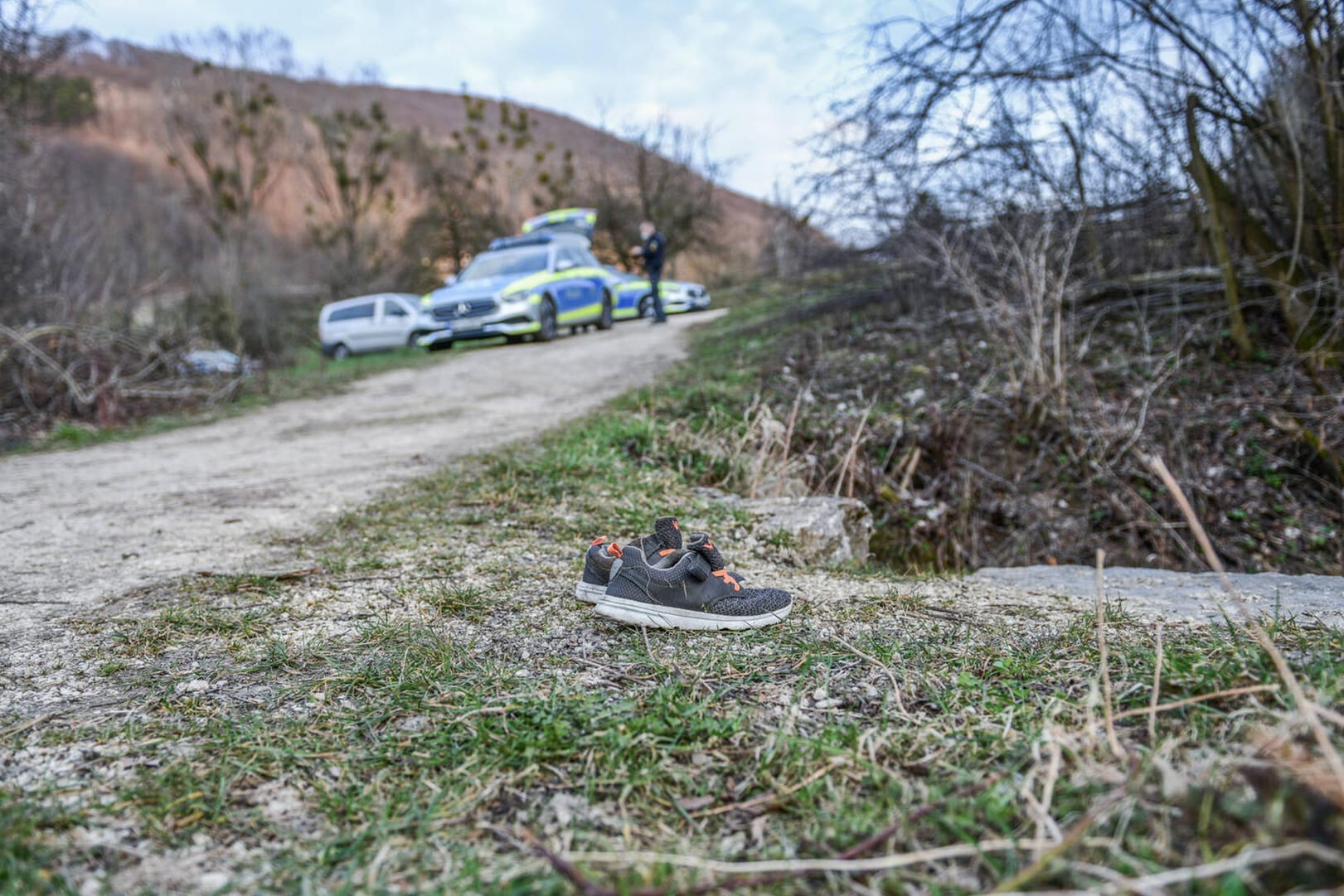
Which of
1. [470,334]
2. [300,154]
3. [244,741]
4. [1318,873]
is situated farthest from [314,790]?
[300,154]

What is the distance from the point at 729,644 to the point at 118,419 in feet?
28.2

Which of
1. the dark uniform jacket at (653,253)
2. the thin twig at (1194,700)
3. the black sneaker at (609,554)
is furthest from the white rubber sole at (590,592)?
the dark uniform jacket at (653,253)

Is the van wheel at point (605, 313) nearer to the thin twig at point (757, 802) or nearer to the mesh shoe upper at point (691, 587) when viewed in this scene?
the mesh shoe upper at point (691, 587)

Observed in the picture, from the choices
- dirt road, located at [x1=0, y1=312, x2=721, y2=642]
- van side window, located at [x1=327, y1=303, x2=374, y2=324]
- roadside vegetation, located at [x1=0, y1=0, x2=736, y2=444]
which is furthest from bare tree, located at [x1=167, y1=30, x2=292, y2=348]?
dirt road, located at [x1=0, y1=312, x2=721, y2=642]

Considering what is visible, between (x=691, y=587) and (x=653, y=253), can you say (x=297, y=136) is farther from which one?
(x=691, y=587)

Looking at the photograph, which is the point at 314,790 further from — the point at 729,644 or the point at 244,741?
the point at 729,644

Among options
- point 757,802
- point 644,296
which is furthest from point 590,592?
point 644,296

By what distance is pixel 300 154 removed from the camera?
103 ft

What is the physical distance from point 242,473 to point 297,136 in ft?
97.9

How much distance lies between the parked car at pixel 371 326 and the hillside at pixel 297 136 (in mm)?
12123

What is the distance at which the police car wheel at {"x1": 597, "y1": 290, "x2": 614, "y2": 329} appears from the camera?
15461mm

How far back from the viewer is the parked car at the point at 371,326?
18438 millimetres

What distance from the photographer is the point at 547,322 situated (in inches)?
547

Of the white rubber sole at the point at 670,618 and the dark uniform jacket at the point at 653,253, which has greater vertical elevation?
the dark uniform jacket at the point at 653,253
